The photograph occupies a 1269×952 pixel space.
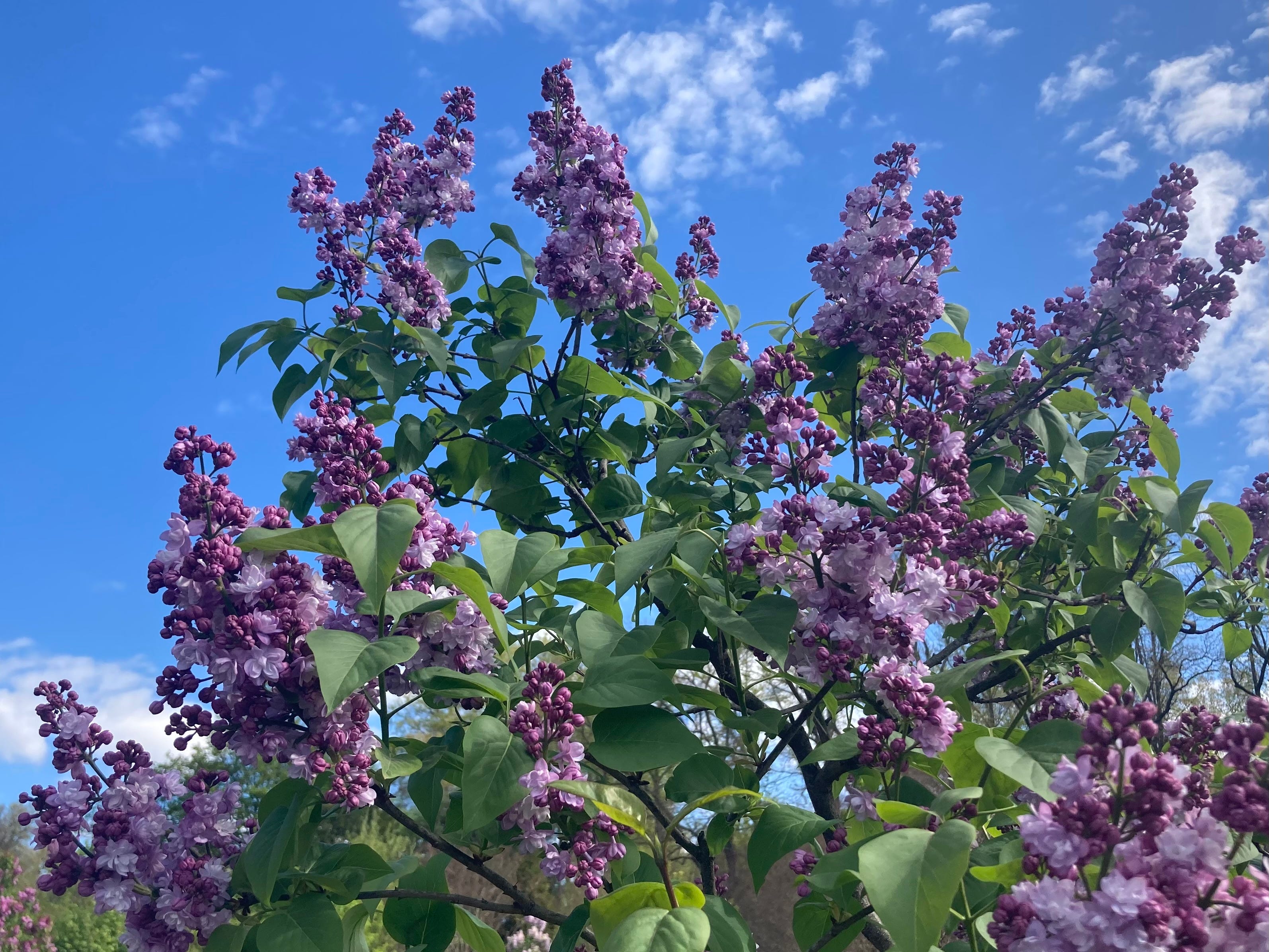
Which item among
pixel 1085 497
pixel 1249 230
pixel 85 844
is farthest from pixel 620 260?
pixel 1249 230

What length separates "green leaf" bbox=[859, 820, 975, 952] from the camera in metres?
1.12

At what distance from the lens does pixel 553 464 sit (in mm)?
3281

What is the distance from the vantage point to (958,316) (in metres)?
3.24

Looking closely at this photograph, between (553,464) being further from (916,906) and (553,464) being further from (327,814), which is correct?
(916,906)

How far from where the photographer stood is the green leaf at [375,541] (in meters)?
1.51

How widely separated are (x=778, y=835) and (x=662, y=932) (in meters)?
0.62

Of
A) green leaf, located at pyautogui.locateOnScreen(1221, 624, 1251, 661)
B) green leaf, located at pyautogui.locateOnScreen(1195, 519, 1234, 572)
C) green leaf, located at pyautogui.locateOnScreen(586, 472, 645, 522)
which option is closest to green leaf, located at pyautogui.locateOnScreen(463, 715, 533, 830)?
green leaf, located at pyautogui.locateOnScreen(586, 472, 645, 522)

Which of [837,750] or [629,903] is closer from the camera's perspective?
[629,903]

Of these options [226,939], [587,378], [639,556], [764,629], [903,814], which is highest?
[587,378]

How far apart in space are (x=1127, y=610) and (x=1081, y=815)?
1.66 m

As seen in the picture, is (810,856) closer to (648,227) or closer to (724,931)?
(724,931)

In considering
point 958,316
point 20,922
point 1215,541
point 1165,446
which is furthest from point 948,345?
point 20,922

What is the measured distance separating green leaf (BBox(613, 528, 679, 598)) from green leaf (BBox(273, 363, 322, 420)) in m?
1.52

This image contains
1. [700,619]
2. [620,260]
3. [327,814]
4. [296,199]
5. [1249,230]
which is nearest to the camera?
[327,814]
